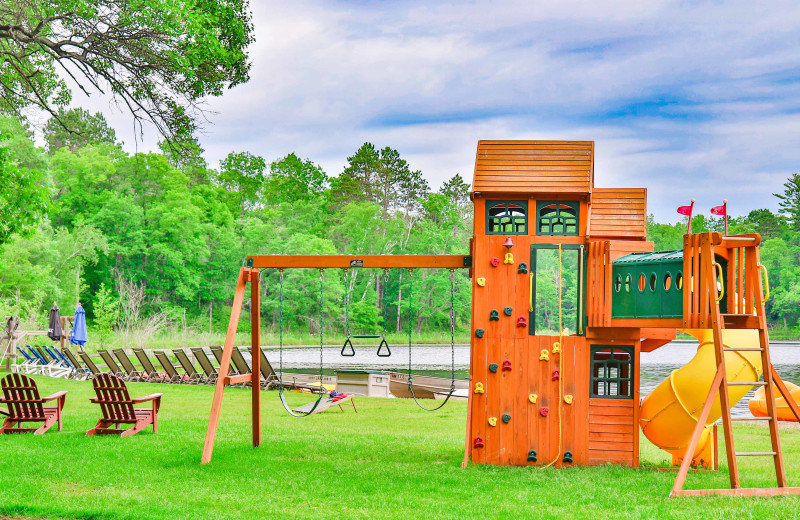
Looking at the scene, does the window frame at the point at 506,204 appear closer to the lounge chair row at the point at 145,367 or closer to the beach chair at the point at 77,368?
the lounge chair row at the point at 145,367

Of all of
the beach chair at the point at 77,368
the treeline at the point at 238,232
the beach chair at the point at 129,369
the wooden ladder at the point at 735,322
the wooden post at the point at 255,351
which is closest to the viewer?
the wooden ladder at the point at 735,322

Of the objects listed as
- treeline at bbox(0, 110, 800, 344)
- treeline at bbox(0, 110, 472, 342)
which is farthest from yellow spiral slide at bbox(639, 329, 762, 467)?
treeline at bbox(0, 110, 472, 342)

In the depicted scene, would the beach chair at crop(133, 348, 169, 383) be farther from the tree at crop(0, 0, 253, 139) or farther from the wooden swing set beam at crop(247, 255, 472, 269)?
the wooden swing set beam at crop(247, 255, 472, 269)

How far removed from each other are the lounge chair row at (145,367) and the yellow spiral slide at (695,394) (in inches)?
412

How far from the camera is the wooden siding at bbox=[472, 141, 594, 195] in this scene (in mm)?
10562

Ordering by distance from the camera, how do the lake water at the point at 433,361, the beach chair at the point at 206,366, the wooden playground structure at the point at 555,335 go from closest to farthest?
1. the wooden playground structure at the point at 555,335
2. the beach chair at the point at 206,366
3. the lake water at the point at 433,361

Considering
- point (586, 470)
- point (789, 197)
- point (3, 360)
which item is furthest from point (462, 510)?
point (789, 197)

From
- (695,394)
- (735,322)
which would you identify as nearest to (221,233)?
(695,394)

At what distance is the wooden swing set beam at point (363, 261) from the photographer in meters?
10.7

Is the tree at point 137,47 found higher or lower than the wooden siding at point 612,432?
higher

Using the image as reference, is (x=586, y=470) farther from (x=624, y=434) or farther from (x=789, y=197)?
(x=789, y=197)

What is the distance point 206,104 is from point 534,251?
5974 mm

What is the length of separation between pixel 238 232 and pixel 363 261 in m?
48.3

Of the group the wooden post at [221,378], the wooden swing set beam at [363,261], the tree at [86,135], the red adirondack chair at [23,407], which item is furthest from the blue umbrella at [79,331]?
the tree at [86,135]
